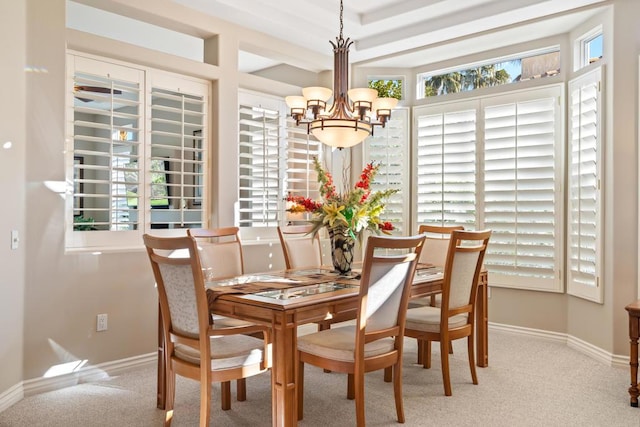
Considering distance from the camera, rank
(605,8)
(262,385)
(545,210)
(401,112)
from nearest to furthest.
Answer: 1. (262,385)
2. (605,8)
3. (545,210)
4. (401,112)

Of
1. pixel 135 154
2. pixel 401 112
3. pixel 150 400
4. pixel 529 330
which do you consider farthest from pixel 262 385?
pixel 401 112

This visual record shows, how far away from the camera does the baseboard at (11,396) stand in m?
3.02

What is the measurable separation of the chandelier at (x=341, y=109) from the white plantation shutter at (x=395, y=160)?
7.15 feet

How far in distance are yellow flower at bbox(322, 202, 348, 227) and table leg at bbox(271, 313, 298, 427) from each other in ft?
3.25

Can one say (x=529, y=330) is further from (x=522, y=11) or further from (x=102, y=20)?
(x=102, y=20)

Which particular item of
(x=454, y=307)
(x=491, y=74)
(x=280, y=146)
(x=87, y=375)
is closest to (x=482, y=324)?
(x=454, y=307)

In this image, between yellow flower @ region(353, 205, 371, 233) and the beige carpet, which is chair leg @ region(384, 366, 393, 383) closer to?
the beige carpet

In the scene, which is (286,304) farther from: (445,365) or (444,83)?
(444,83)

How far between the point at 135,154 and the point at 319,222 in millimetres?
1911

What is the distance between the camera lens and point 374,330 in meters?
2.72

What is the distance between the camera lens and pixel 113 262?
3715 mm

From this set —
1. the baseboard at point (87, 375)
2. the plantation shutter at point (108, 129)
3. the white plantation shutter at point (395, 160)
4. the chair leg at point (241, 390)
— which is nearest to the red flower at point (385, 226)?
the chair leg at point (241, 390)

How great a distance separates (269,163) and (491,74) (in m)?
2.52

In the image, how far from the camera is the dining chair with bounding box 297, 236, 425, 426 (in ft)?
8.60
